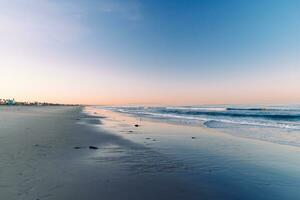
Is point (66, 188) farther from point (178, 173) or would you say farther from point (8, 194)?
point (178, 173)

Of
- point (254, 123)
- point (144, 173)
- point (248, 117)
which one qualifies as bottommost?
point (144, 173)

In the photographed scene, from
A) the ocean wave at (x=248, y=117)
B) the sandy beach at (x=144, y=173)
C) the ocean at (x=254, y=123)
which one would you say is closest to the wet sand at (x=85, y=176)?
the sandy beach at (x=144, y=173)

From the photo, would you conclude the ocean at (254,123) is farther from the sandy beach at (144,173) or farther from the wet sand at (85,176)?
the wet sand at (85,176)

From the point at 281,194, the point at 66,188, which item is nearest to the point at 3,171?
the point at 66,188

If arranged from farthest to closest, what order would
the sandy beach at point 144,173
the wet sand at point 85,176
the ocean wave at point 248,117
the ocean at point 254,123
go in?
the ocean wave at point 248,117
the ocean at point 254,123
the sandy beach at point 144,173
the wet sand at point 85,176

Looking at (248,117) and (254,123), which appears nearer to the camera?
(254,123)

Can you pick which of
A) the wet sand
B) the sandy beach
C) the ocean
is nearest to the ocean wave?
the ocean

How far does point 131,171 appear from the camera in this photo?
7840mm

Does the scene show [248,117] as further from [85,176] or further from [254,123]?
[85,176]

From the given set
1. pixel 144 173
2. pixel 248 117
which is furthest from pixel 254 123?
pixel 144 173

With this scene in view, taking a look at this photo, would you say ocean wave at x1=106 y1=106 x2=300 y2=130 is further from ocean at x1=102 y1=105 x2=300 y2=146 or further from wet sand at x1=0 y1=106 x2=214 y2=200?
wet sand at x1=0 y1=106 x2=214 y2=200

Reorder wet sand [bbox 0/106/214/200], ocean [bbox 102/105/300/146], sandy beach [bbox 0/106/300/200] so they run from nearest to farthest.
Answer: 1. wet sand [bbox 0/106/214/200]
2. sandy beach [bbox 0/106/300/200]
3. ocean [bbox 102/105/300/146]

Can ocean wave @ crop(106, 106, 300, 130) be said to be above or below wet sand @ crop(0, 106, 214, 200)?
above

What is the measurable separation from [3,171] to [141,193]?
13.2 ft
